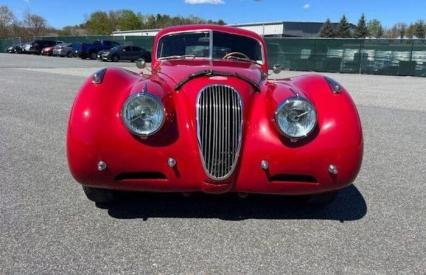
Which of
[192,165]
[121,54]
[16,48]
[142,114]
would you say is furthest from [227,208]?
[16,48]

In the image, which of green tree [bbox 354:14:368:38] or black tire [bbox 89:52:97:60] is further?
green tree [bbox 354:14:368:38]

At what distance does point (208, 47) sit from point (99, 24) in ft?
362

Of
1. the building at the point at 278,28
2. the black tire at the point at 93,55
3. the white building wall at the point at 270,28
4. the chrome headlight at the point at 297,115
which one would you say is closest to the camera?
the chrome headlight at the point at 297,115

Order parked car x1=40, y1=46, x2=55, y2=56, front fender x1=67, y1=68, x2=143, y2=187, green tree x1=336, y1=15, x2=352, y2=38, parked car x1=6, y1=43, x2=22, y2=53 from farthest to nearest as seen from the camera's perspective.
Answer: green tree x1=336, y1=15, x2=352, y2=38
parked car x1=6, y1=43, x2=22, y2=53
parked car x1=40, y1=46, x2=55, y2=56
front fender x1=67, y1=68, x2=143, y2=187

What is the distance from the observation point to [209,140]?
3.39 metres

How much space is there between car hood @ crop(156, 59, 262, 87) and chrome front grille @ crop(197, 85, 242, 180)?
1.83 feet

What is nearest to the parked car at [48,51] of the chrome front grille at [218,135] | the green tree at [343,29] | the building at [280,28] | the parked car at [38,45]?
the parked car at [38,45]

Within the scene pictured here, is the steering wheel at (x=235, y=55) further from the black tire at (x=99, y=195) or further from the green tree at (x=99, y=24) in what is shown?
the green tree at (x=99, y=24)

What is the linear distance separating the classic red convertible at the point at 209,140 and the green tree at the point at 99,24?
10944 cm

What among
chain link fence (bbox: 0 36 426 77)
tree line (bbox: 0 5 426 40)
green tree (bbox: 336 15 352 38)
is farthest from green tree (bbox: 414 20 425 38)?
chain link fence (bbox: 0 36 426 77)

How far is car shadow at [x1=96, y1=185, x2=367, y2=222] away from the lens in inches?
148

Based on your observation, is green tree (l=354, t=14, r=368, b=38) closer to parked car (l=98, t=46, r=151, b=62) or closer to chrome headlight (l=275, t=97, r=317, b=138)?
parked car (l=98, t=46, r=151, b=62)

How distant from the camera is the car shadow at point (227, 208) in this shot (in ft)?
12.3

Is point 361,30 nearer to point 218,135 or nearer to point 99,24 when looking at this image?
point 99,24
